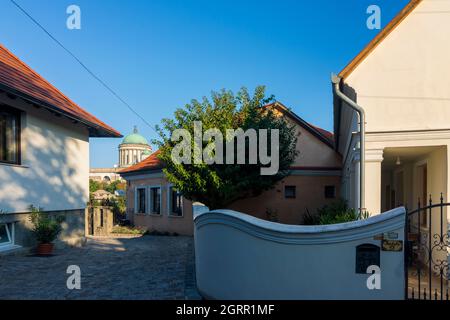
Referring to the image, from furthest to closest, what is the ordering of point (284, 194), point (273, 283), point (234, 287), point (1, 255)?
point (284, 194) → point (1, 255) → point (234, 287) → point (273, 283)

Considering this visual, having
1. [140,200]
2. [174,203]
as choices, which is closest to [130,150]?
[140,200]

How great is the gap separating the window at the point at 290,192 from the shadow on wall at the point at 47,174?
339 inches

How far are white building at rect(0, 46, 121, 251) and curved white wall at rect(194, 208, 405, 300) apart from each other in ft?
22.9

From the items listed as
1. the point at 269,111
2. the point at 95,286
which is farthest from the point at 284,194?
the point at 95,286

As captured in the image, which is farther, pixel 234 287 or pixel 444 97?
pixel 444 97

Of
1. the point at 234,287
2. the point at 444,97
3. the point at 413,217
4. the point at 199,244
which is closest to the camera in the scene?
the point at 234,287

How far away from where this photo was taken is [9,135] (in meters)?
10.0

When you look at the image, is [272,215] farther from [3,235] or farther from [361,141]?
[3,235]

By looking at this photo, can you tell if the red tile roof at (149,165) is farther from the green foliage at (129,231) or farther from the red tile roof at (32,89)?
the red tile roof at (32,89)

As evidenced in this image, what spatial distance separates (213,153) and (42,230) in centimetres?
600

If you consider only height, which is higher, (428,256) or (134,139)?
(134,139)

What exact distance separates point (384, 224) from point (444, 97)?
423 cm

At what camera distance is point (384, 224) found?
463 centimetres

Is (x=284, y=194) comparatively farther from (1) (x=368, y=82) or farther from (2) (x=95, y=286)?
(2) (x=95, y=286)
